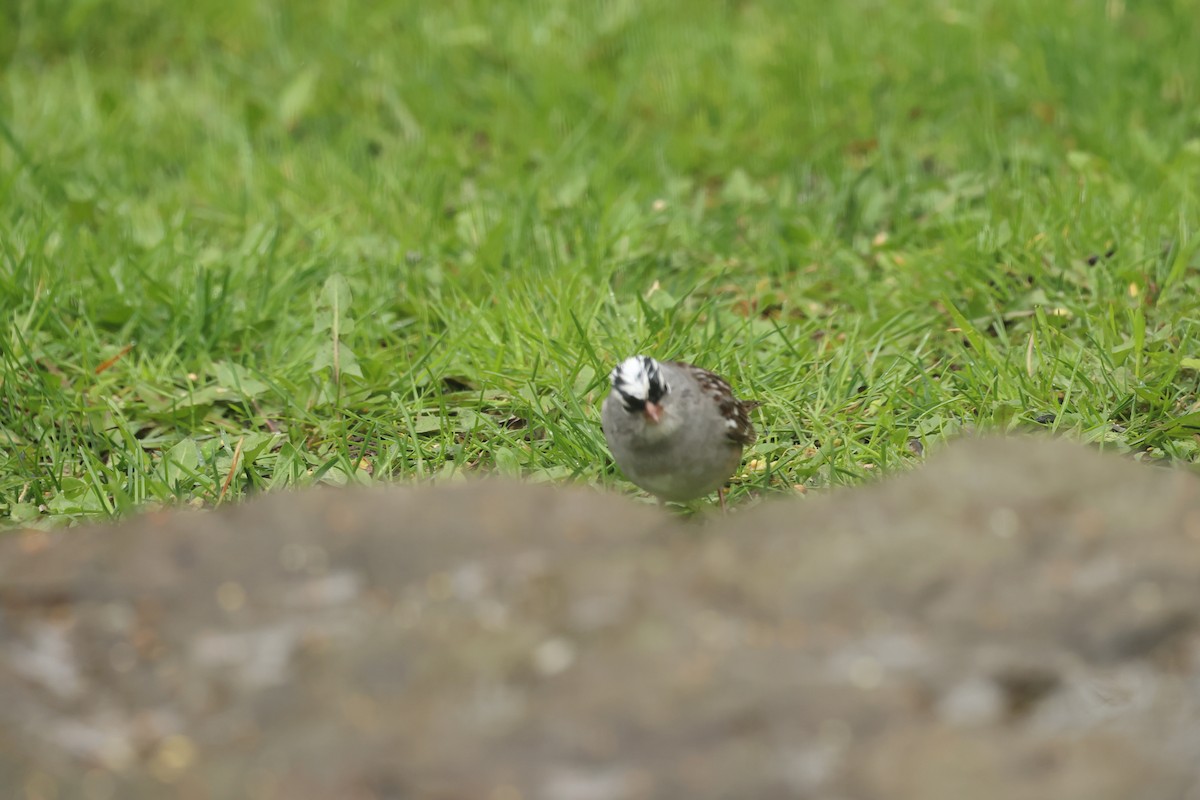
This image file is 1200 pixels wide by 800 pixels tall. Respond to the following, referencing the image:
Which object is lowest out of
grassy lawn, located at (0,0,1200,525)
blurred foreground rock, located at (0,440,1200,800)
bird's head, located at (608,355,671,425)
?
grassy lawn, located at (0,0,1200,525)

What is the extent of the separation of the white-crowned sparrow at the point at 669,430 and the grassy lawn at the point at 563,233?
0.37m

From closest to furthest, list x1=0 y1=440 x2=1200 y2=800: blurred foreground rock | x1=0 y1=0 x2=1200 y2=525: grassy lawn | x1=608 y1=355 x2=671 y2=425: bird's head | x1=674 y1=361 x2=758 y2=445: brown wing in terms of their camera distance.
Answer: x1=0 y1=440 x2=1200 y2=800: blurred foreground rock → x1=608 y1=355 x2=671 y2=425: bird's head → x1=674 y1=361 x2=758 y2=445: brown wing → x1=0 y1=0 x2=1200 y2=525: grassy lawn

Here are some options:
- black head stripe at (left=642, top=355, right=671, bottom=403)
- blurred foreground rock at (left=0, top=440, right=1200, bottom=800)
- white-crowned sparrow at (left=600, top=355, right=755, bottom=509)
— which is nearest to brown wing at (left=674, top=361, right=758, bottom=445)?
white-crowned sparrow at (left=600, top=355, right=755, bottom=509)

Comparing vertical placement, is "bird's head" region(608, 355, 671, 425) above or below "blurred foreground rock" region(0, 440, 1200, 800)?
below

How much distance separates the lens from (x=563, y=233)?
5.45 m

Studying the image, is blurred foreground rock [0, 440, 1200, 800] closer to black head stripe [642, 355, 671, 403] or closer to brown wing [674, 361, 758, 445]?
black head stripe [642, 355, 671, 403]

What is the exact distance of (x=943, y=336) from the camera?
4.74 metres

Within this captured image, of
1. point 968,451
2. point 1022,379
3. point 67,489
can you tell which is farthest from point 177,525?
point 1022,379

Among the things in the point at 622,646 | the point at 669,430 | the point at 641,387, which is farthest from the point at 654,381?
the point at 622,646

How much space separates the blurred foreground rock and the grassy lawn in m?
A: 1.71

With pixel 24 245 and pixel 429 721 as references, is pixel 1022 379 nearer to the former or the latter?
pixel 429 721

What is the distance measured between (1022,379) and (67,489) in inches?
122

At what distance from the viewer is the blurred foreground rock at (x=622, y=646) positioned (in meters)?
1.78

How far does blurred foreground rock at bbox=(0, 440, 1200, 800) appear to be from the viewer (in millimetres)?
1780
